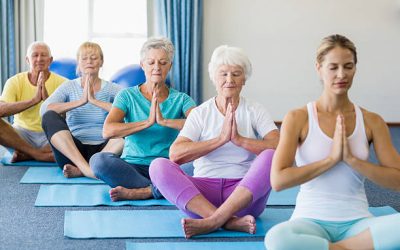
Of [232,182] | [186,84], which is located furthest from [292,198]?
[186,84]

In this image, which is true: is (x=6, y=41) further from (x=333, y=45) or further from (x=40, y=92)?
(x=333, y=45)

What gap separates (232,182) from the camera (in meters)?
3.21

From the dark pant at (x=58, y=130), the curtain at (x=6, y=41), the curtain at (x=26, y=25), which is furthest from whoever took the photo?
the curtain at (x=26, y=25)

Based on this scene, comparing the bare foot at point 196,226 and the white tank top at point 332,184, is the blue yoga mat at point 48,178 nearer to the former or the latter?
the bare foot at point 196,226

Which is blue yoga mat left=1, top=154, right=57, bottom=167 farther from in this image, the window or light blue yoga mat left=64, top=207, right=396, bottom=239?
the window

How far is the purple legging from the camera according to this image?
306 cm

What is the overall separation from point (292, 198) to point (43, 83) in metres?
1.99

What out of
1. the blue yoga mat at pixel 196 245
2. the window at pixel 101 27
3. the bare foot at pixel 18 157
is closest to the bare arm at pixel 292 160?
the blue yoga mat at pixel 196 245

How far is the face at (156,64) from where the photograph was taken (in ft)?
11.9

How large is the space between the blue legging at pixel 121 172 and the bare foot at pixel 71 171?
1.80 feet

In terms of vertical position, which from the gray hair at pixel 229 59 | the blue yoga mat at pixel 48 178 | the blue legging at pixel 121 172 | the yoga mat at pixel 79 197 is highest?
the gray hair at pixel 229 59

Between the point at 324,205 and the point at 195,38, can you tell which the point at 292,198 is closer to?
the point at 324,205

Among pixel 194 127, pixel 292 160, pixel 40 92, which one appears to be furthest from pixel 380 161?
pixel 40 92

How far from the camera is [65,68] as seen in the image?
5816mm
